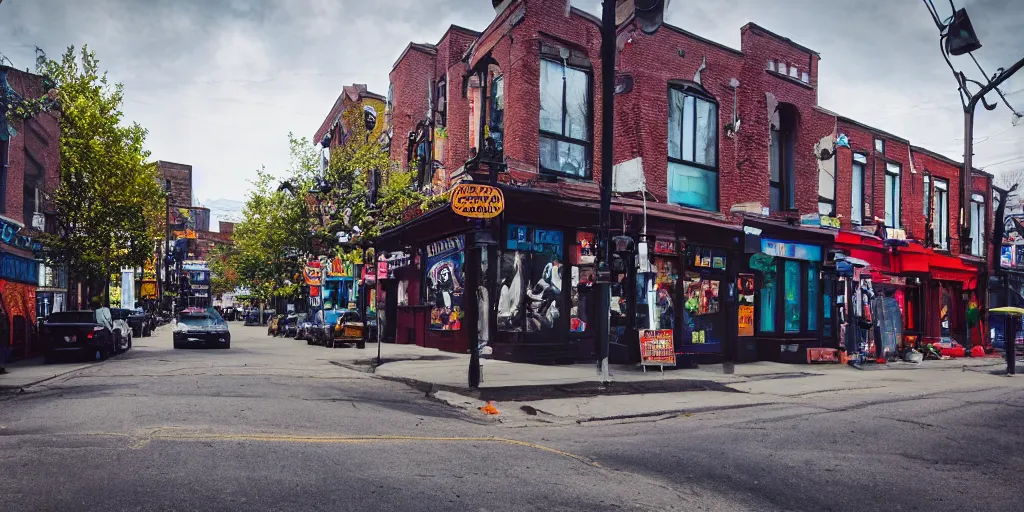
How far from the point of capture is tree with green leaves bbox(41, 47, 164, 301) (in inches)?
1000

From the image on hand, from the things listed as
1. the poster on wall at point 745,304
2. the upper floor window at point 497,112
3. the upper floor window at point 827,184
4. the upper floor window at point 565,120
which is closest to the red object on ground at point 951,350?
the upper floor window at point 827,184

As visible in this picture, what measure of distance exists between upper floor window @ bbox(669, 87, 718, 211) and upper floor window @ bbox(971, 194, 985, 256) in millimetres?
16542

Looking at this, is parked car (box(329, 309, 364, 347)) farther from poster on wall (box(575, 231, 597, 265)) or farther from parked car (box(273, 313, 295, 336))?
parked car (box(273, 313, 295, 336))

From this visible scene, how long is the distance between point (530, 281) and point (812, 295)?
10659 mm

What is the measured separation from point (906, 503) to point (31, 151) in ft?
81.4

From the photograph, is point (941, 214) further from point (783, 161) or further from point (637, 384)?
point (637, 384)

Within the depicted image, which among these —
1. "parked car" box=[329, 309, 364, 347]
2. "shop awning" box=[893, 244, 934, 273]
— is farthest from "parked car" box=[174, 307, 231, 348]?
"shop awning" box=[893, 244, 934, 273]

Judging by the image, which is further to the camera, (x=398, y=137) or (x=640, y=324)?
(x=398, y=137)

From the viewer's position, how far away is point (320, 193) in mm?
32125

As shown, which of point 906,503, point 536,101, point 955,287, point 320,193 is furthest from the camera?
point 320,193

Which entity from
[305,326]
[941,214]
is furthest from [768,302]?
[305,326]

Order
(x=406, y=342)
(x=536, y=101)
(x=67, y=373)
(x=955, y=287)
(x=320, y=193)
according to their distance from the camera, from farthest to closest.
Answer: (x=320, y=193)
(x=955, y=287)
(x=406, y=342)
(x=536, y=101)
(x=67, y=373)

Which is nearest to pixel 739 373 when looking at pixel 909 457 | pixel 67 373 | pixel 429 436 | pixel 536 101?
pixel 536 101

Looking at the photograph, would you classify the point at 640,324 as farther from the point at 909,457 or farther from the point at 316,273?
the point at 316,273
